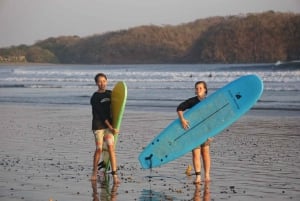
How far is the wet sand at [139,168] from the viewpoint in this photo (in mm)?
7621

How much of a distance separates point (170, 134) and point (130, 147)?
2554 mm

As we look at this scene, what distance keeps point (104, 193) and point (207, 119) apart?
1.85m

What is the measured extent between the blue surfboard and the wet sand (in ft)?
0.90

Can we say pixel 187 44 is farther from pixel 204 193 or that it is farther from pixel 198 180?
pixel 204 193

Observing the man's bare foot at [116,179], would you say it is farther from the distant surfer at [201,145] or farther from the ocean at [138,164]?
the distant surfer at [201,145]

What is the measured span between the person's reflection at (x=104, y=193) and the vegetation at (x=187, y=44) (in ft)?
214

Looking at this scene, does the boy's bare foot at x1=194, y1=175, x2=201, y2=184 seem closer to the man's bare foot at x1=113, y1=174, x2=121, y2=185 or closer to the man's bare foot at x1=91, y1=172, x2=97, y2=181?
the man's bare foot at x1=113, y1=174, x2=121, y2=185

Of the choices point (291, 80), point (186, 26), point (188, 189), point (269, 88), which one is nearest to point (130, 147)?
point (188, 189)

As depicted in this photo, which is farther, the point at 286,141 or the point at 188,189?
the point at 286,141

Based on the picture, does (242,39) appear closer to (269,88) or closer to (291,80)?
(291,80)

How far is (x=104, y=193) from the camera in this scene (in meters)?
7.70

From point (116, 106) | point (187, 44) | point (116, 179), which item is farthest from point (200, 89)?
point (187, 44)

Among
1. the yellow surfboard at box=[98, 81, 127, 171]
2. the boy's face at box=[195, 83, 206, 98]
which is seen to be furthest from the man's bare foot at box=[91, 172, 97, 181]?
the boy's face at box=[195, 83, 206, 98]

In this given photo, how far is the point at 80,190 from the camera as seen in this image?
25.7 feet
